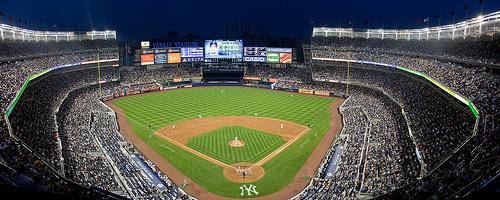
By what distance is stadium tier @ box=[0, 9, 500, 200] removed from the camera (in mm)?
24188

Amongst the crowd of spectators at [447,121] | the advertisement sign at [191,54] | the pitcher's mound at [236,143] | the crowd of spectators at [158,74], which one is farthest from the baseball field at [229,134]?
the advertisement sign at [191,54]

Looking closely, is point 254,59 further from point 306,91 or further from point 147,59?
point 147,59

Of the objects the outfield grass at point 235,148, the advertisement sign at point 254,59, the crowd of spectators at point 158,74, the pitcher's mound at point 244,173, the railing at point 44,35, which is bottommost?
the pitcher's mound at point 244,173

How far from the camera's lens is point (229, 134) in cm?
4238

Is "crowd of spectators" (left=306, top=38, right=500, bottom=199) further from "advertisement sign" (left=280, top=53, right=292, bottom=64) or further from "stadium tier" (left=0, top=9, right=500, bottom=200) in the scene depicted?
"advertisement sign" (left=280, top=53, right=292, bottom=64)

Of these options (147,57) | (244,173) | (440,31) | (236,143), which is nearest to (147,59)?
(147,57)

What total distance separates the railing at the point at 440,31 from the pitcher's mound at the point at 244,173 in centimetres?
2758

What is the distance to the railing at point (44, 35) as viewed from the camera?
55200 millimetres

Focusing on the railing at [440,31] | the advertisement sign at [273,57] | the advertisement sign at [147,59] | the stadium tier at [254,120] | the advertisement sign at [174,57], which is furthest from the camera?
the advertisement sign at [273,57]

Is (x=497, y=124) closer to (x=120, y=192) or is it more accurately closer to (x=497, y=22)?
(x=497, y=22)

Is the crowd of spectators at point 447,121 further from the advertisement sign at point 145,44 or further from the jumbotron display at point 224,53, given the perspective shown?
the advertisement sign at point 145,44

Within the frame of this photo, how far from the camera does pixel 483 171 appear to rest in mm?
17156

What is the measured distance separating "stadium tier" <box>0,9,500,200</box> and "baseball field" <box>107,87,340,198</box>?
0.66 ft

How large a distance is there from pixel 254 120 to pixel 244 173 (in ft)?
63.0
